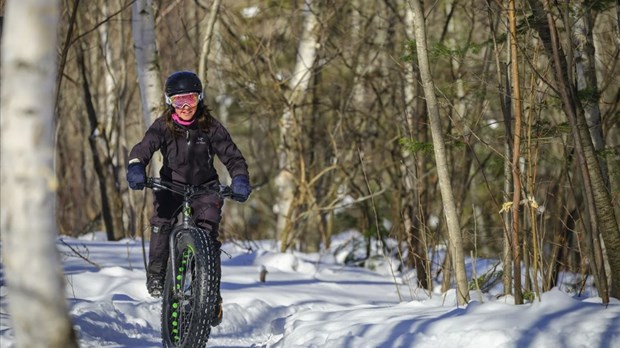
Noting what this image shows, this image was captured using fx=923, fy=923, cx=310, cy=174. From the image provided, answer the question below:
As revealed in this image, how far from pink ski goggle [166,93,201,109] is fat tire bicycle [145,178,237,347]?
611mm

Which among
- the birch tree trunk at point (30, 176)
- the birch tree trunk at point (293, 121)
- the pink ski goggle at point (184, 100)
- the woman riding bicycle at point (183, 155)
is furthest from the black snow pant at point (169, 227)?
the birch tree trunk at point (293, 121)

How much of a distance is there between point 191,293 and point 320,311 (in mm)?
1040

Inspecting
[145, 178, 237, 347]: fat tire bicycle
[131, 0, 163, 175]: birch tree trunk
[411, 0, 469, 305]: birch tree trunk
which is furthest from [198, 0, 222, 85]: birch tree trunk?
[145, 178, 237, 347]: fat tire bicycle

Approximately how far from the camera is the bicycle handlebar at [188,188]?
584cm

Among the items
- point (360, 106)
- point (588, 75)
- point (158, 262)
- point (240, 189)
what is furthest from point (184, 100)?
point (360, 106)

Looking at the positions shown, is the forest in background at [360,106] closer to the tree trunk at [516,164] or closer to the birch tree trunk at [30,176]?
the tree trunk at [516,164]

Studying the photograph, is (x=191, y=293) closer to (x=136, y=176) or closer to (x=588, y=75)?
(x=136, y=176)

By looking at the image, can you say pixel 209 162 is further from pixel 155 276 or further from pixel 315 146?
pixel 315 146

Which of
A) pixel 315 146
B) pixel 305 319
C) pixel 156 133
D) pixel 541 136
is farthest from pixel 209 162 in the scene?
pixel 315 146

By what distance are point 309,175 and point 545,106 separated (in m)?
7.59

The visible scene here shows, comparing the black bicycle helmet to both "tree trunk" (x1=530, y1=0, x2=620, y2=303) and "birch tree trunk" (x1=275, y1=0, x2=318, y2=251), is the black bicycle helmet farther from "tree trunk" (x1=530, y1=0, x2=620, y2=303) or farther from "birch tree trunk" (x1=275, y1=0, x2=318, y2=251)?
"birch tree trunk" (x1=275, y1=0, x2=318, y2=251)

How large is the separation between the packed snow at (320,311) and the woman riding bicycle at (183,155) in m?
0.88

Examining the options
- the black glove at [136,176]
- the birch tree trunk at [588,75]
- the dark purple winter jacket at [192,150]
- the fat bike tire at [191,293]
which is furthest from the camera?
the birch tree trunk at [588,75]

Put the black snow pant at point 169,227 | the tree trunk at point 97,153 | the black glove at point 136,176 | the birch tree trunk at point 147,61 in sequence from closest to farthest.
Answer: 1. the black glove at point 136,176
2. the black snow pant at point 169,227
3. the birch tree trunk at point 147,61
4. the tree trunk at point 97,153
